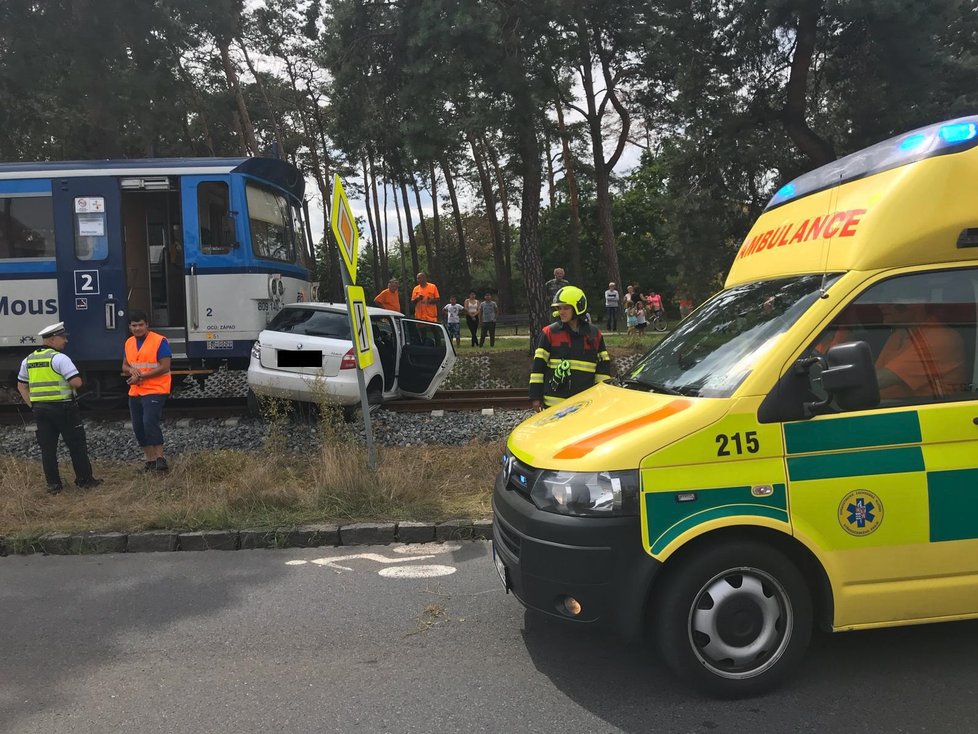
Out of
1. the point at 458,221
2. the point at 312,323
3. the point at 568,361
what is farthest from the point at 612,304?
the point at 458,221

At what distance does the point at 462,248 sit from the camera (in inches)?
1750

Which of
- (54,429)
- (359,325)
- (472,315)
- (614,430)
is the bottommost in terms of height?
(54,429)

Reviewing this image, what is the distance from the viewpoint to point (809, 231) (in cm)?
365

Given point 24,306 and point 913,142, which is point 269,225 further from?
point 913,142

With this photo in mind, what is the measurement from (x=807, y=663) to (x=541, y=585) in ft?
4.67

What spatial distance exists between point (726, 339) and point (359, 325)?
147 inches

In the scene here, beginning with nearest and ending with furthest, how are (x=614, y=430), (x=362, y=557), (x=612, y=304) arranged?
(x=614, y=430), (x=362, y=557), (x=612, y=304)

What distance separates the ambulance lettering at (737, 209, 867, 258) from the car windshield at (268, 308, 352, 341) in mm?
5532

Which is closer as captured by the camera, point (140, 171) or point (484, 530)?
point (484, 530)

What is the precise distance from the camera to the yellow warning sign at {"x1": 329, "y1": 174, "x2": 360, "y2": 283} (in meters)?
6.00

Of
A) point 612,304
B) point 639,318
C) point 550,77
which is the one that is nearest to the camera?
point 550,77

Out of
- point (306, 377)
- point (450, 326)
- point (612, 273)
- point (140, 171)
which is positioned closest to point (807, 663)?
point (306, 377)

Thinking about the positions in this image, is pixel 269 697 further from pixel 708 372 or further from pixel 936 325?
pixel 936 325

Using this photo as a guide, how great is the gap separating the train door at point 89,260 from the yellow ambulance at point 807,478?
774 cm
